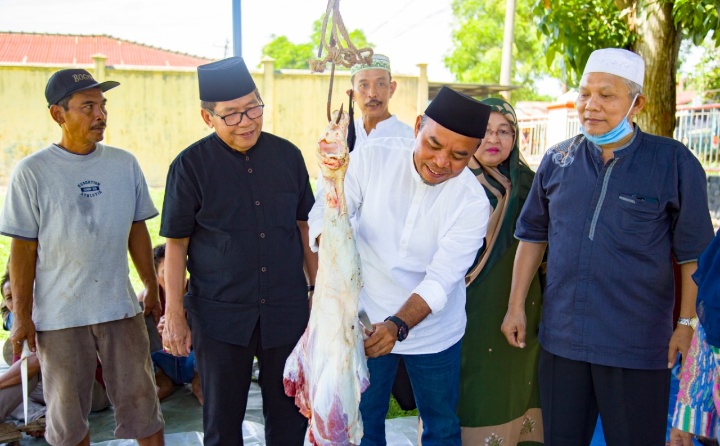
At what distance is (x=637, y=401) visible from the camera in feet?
8.05

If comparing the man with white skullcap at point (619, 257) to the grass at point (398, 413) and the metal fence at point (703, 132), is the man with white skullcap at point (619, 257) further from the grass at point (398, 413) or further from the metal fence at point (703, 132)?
the metal fence at point (703, 132)

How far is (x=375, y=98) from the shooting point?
4.39 m

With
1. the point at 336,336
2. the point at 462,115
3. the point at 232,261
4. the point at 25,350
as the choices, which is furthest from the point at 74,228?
the point at 462,115

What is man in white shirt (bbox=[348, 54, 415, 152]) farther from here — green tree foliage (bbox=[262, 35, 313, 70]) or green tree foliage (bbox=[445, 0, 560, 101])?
green tree foliage (bbox=[262, 35, 313, 70])

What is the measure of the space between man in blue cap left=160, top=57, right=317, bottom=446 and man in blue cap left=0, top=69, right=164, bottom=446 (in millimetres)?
655

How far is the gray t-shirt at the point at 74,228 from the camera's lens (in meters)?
3.04

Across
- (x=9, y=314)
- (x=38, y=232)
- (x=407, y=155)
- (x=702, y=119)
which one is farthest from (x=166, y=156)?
(x=407, y=155)

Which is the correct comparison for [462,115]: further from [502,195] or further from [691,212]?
[502,195]

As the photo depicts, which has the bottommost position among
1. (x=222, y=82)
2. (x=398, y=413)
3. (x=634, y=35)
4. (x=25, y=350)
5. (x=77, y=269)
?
(x=398, y=413)

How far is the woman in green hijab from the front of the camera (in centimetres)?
311

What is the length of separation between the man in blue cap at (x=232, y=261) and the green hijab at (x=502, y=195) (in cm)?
88

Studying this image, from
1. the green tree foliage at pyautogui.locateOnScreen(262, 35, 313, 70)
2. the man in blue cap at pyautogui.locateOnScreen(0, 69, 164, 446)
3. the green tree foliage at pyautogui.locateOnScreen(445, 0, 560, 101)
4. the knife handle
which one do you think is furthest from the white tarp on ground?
the green tree foliage at pyautogui.locateOnScreen(262, 35, 313, 70)

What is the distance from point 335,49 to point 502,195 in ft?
5.64

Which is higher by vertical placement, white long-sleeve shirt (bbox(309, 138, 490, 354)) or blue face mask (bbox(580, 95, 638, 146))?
blue face mask (bbox(580, 95, 638, 146))
